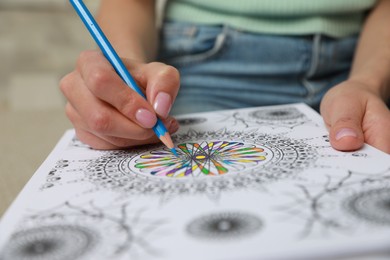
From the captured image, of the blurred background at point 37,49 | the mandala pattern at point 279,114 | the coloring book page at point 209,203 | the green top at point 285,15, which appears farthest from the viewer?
the blurred background at point 37,49

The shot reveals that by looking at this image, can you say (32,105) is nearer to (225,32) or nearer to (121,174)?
(225,32)

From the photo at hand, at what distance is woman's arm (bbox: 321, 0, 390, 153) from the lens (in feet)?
1.35

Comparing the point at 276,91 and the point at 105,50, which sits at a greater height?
the point at 276,91

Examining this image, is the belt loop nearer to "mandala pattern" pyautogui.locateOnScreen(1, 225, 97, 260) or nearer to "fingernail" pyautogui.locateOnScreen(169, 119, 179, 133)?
"fingernail" pyautogui.locateOnScreen(169, 119, 179, 133)

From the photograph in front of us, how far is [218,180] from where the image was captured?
0.35 meters

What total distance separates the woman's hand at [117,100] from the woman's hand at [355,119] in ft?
0.48

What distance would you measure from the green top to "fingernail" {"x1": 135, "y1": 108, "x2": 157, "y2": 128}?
0.31 m

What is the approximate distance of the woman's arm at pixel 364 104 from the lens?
16.1 inches

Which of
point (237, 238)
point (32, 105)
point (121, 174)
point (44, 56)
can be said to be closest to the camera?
point (237, 238)

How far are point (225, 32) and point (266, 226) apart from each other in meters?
0.43

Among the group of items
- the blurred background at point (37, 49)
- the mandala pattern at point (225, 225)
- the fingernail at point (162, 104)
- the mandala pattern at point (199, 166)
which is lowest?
the mandala pattern at point (225, 225)

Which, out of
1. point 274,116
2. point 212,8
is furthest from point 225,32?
point 274,116

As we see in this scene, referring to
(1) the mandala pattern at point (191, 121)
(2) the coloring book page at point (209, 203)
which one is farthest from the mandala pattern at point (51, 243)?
(1) the mandala pattern at point (191, 121)

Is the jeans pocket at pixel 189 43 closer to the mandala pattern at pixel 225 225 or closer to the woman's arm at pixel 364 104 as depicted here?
the woman's arm at pixel 364 104
